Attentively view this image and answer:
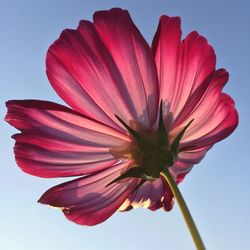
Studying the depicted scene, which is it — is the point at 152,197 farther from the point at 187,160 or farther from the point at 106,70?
the point at 106,70

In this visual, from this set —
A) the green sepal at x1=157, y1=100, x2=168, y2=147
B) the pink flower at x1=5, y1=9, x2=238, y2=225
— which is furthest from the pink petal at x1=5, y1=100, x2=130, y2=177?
the green sepal at x1=157, y1=100, x2=168, y2=147

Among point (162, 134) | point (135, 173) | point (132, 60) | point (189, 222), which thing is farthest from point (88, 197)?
point (189, 222)

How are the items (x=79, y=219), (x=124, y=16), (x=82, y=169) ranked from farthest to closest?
(x=82, y=169) → (x=79, y=219) → (x=124, y=16)

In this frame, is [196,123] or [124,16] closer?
[124,16]

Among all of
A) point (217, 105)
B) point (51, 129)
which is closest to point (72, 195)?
point (51, 129)

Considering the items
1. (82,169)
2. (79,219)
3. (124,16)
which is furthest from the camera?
(82,169)

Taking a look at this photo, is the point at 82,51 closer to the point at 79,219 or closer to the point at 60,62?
the point at 60,62

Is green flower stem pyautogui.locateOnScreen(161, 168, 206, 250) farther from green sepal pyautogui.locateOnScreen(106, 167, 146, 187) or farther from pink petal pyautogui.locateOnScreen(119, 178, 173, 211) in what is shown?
pink petal pyautogui.locateOnScreen(119, 178, 173, 211)

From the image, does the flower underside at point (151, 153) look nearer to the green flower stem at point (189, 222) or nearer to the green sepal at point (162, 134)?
the green sepal at point (162, 134)
